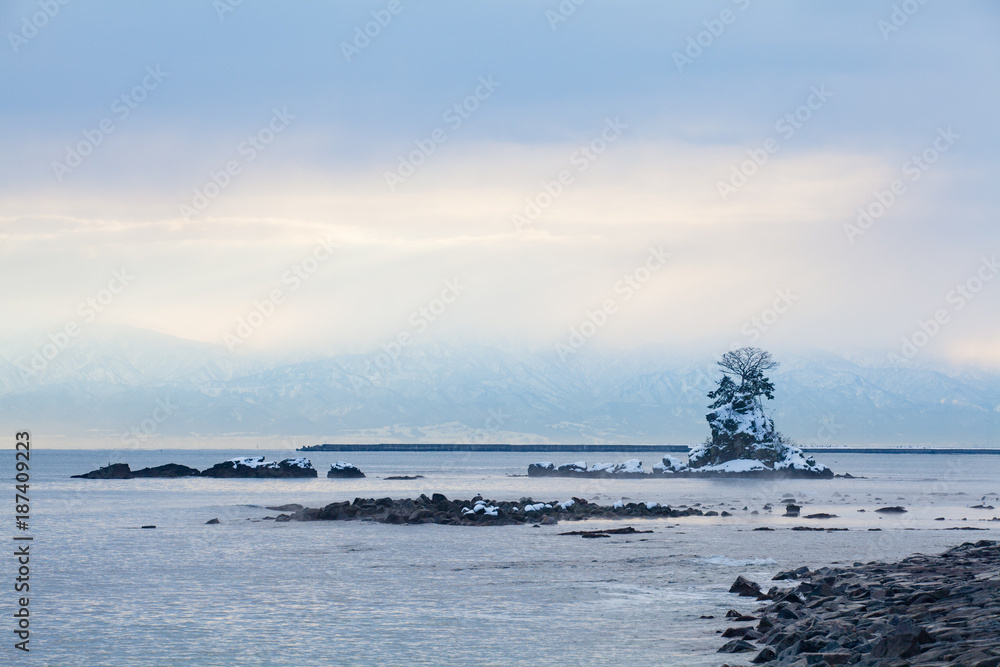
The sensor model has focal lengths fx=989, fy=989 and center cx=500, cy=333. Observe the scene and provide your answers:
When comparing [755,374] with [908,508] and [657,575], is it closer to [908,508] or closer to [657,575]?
[908,508]

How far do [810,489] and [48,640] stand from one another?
276 feet

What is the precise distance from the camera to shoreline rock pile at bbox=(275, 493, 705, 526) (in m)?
53.2

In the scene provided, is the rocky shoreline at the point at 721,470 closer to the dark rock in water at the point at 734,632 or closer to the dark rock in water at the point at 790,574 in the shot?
the dark rock in water at the point at 790,574

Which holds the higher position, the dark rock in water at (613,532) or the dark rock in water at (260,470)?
the dark rock in water at (260,470)

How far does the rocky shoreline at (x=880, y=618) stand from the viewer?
15.4 metres

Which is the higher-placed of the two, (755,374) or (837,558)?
(755,374)

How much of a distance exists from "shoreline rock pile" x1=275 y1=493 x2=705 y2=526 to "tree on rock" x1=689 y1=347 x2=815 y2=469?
60.7 meters

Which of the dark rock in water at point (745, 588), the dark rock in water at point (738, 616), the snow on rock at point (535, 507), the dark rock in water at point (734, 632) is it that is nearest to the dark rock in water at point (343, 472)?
the snow on rock at point (535, 507)

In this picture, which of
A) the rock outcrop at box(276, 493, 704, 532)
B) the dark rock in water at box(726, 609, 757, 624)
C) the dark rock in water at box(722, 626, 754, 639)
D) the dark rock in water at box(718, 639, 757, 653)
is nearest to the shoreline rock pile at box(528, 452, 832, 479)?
the rock outcrop at box(276, 493, 704, 532)

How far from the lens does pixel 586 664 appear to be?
18.8 metres

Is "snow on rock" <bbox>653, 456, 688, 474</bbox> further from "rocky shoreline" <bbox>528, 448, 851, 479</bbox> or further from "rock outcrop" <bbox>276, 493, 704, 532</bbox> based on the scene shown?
"rock outcrop" <bbox>276, 493, 704, 532</bbox>

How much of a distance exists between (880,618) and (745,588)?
7.41m

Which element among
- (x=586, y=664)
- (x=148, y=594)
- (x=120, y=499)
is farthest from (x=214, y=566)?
(x=120, y=499)

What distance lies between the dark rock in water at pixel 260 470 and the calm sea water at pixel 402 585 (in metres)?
71.0
